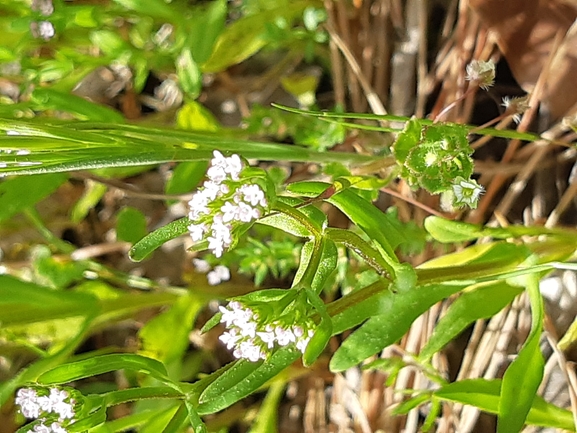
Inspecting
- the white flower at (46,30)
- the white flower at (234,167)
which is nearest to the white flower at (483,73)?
the white flower at (234,167)

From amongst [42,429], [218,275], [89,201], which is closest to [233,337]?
[42,429]

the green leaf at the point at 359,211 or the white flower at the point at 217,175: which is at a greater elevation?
the white flower at the point at 217,175

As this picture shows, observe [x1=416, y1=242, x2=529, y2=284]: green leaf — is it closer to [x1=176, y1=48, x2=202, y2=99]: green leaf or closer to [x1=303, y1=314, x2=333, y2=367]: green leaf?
[x1=303, y1=314, x2=333, y2=367]: green leaf

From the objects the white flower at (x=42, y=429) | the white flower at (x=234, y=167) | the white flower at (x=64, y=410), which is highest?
the white flower at (x=234, y=167)

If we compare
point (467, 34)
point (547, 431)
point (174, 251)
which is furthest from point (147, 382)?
point (467, 34)

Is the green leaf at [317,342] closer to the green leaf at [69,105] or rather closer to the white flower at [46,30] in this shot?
the green leaf at [69,105]

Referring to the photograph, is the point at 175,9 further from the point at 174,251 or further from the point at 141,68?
the point at 174,251
